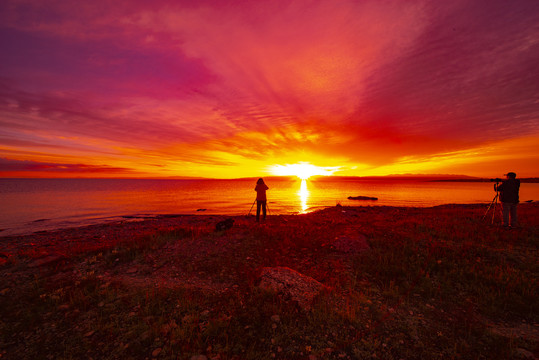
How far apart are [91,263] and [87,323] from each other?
17.7 feet

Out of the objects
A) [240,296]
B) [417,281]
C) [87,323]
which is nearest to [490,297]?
[417,281]

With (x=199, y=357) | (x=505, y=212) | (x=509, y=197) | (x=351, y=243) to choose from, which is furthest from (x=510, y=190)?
(x=199, y=357)

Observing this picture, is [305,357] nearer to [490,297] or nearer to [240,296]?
[240,296]

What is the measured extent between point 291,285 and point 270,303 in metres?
0.94

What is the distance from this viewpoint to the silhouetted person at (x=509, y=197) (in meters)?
13.2

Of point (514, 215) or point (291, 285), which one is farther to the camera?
point (514, 215)

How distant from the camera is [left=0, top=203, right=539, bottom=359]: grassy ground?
15.3 ft

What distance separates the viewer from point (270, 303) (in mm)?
6020

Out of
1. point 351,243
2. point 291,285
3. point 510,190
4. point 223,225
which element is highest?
point 510,190

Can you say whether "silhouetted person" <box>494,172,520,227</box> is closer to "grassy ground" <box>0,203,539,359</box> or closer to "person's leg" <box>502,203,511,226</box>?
"person's leg" <box>502,203,511,226</box>

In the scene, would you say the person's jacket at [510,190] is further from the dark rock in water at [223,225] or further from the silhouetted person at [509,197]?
the dark rock in water at [223,225]

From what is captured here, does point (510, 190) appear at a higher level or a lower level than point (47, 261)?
higher

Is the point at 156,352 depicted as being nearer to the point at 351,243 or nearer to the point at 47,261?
the point at 47,261

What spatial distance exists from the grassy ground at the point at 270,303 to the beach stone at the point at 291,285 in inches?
9.6
